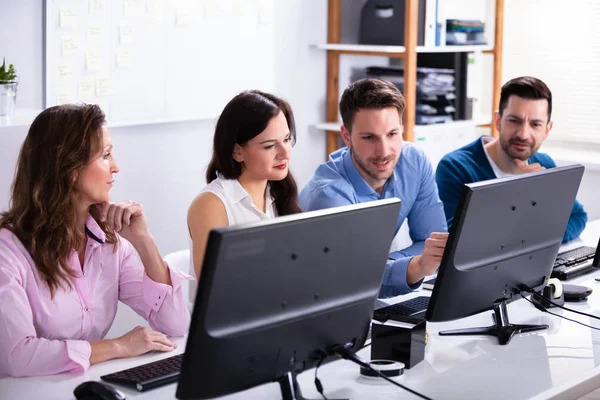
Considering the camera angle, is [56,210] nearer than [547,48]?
Yes

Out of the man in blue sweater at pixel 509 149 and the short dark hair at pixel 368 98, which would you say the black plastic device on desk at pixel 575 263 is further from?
the short dark hair at pixel 368 98

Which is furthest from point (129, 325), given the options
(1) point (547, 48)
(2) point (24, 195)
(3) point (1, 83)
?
(1) point (547, 48)

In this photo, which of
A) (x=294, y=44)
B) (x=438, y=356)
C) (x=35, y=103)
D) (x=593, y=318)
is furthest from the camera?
(x=294, y=44)

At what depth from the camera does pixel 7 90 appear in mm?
2918

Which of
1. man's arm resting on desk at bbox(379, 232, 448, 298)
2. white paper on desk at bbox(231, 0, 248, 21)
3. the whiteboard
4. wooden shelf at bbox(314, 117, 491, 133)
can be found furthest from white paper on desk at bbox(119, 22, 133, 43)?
man's arm resting on desk at bbox(379, 232, 448, 298)

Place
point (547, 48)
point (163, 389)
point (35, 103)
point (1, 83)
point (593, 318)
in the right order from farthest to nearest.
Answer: point (547, 48)
point (35, 103)
point (1, 83)
point (593, 318)
point (163, 389)

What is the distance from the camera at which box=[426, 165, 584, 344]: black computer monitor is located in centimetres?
178

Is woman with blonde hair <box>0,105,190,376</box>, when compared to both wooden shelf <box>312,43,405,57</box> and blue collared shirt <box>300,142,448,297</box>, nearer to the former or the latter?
blue collared shirt <box>300,142,448,297</box>

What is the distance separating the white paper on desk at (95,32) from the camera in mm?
3367

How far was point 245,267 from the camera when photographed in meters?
1.31

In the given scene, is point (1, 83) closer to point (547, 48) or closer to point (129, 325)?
point (129, 325)

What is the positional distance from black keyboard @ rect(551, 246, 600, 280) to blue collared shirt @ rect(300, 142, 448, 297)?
1.25 ft

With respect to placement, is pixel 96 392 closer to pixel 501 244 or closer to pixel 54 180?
pixel 54 180

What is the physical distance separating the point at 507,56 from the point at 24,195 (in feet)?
11.5
